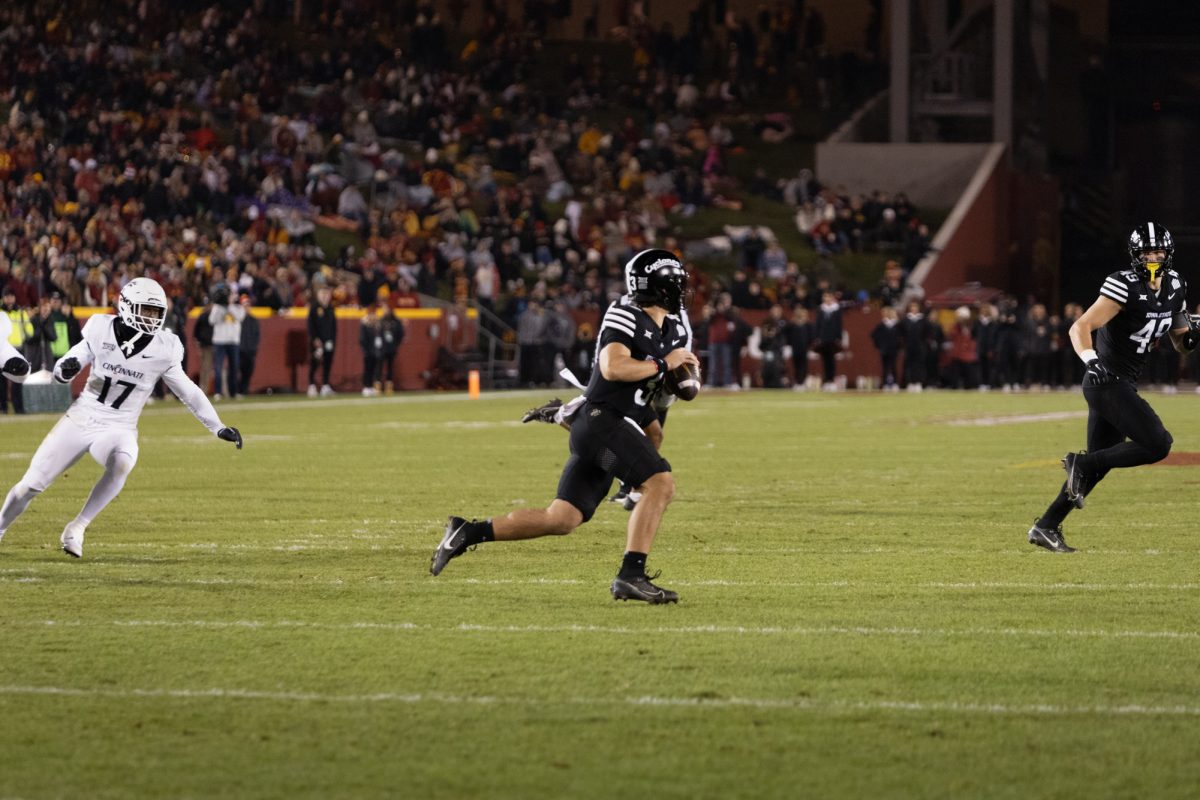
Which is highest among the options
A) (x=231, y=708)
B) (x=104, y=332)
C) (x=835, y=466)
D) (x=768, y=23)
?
(x=768, y=23)

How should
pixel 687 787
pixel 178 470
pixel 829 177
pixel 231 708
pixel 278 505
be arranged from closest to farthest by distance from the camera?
pixel 687 787 → pixel 231 708 → pixel 278 505 → pixel 178 470 → pixel 829 177

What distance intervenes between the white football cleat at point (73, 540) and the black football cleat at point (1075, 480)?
5.44 m

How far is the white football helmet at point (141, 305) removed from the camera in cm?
1107

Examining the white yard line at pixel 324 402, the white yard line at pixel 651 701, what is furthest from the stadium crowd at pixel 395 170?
the white yard line at pixel 651 701

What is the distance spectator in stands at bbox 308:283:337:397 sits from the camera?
31.4m

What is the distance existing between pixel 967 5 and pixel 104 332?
36.5 meters

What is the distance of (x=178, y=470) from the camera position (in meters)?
17.7

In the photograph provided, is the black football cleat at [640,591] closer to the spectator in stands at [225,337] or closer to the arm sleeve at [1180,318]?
the arm sleeve at [1180,318]

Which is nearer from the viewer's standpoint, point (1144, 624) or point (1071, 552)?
point (1144, 624)

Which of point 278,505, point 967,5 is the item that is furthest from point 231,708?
point 967,5

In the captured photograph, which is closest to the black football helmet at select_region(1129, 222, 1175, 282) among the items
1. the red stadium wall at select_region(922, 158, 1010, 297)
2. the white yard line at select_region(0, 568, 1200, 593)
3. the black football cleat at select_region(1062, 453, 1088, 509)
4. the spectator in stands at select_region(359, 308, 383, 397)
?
the black football cleat at select_region(1062, 453, 1088, 509)

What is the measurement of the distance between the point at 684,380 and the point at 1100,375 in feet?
10.2

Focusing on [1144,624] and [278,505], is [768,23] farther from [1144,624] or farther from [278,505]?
[1144,624]

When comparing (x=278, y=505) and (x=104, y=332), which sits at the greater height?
(x=104, y=332)
